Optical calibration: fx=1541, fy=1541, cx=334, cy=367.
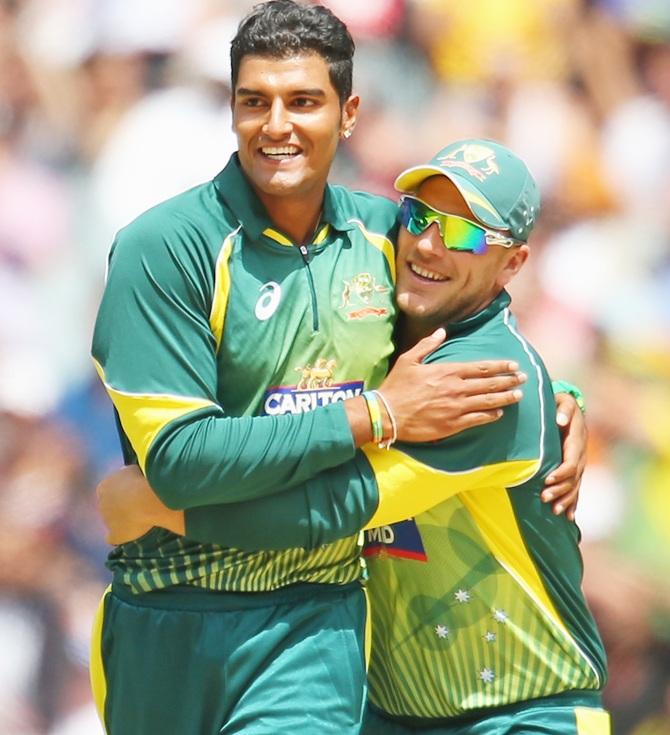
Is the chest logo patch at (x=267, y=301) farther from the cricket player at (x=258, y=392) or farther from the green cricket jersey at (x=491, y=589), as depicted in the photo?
the green cricket jersey at (x=491, y=589)

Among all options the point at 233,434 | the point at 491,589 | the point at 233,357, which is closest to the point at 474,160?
the point at 233,357

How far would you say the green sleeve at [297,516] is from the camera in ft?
10.3

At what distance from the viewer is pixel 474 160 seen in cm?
345

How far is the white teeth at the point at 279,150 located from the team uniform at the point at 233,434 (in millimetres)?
96

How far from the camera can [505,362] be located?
10.9ft

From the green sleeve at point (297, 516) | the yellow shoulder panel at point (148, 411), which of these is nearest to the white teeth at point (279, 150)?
the yellow shoulder panel at point (148, 411)

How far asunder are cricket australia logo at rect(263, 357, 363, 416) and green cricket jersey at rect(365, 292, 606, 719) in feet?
1.00

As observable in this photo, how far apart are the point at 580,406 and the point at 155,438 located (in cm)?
118

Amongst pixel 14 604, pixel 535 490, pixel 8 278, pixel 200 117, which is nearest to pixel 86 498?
pixel 14 604

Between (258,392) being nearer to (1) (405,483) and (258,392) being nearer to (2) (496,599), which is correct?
(1) (405,483)

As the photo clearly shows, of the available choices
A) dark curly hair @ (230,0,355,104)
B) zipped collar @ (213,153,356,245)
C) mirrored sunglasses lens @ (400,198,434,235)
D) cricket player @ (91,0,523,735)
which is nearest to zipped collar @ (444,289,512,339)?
cricket player @ (91,0,523,735)

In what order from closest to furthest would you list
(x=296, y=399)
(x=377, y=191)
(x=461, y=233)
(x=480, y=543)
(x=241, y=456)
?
(x=241, y=456)
(x=296, y=399)
(x=461, y=233)
(x=480, y=543)
(x=377, y=191)

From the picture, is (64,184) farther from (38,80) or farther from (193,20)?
(193,20)

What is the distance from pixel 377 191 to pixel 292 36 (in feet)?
6.58
